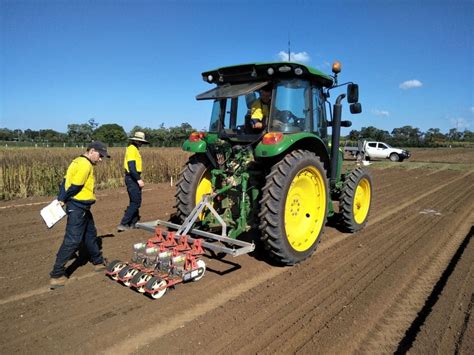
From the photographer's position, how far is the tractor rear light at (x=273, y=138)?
430 centimetres

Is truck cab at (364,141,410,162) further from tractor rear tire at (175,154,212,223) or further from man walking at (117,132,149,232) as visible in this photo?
tractor rear tire at (175,154,212,223)

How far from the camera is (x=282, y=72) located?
4.53 m

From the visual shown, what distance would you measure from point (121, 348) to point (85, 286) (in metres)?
1.35

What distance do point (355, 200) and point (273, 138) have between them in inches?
112

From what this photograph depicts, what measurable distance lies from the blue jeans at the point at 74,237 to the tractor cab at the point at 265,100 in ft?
6.75

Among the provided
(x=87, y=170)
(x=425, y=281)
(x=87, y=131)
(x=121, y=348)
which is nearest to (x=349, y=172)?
(x=425, y=281)

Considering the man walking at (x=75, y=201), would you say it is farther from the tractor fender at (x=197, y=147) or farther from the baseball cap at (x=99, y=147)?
the tractor fender at (x=197, y=147)

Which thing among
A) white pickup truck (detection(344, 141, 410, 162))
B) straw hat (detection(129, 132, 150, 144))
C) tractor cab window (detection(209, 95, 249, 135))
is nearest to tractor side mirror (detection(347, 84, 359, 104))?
tractor cab window (detection(209, 95, 249, 135))

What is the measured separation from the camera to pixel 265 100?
4840 millimetres

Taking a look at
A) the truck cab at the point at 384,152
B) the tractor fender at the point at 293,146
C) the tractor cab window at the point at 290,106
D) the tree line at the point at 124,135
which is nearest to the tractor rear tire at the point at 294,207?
the tractor fender at the point at 293,146

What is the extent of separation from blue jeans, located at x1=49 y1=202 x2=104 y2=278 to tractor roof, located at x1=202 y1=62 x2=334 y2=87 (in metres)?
2.52

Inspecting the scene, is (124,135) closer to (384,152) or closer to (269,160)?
(384,152)

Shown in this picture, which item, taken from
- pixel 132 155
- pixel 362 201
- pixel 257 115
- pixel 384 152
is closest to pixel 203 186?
pixel 257 115

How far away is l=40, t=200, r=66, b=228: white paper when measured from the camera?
3.88m
